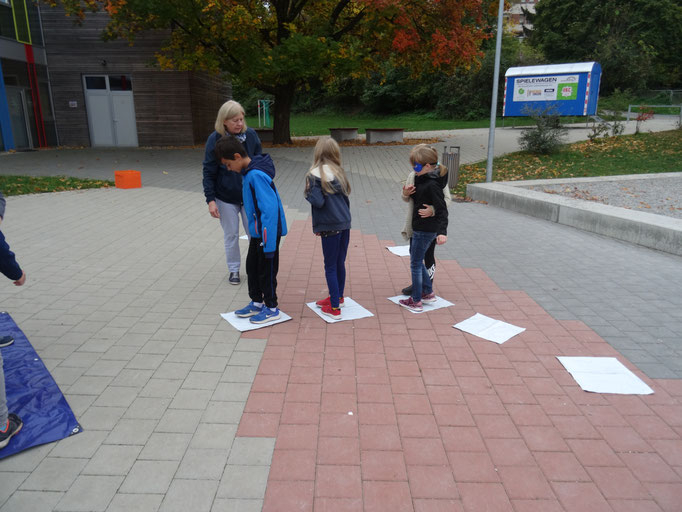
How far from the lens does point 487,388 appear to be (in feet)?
12.0

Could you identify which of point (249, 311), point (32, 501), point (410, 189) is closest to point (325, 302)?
point (249, 311)

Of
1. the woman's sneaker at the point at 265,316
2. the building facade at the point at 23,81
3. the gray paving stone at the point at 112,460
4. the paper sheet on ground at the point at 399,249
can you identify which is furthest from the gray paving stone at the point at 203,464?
the building facade at the point at 23,81

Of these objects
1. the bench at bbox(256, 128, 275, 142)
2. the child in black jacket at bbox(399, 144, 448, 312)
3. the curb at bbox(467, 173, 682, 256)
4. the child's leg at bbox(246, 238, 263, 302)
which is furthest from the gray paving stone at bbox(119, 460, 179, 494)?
the bench at bbox(256, 128, 275, 142)

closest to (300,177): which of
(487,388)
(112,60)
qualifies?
(487,388)

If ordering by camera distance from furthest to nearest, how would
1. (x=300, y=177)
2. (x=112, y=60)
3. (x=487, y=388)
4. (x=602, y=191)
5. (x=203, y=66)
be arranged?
1. (x=112, y=60)
2. (x=203, y=66)
3. (x=300, y=177)
4. (x=602, y=191)
5. (x=487, y=388)

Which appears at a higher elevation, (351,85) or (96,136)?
(351,85)

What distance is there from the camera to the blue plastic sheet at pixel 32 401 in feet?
9.95

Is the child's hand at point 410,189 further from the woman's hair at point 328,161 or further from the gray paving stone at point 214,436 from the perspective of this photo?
the gray paving stone at point 214,436

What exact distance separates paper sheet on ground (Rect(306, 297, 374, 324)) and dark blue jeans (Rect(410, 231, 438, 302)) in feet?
1.69

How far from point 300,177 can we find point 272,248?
9769mm

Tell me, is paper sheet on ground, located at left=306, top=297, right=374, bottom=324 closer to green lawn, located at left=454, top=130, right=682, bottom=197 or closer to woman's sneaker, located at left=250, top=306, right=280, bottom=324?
woman's sneaker, located at left=250, top=306, right=280, bottom=324

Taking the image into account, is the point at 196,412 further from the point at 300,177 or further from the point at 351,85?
the point at 351,85

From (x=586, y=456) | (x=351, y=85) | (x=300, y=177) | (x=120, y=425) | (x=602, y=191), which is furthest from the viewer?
(x=351, y=85)

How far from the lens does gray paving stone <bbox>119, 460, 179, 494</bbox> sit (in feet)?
8.73
